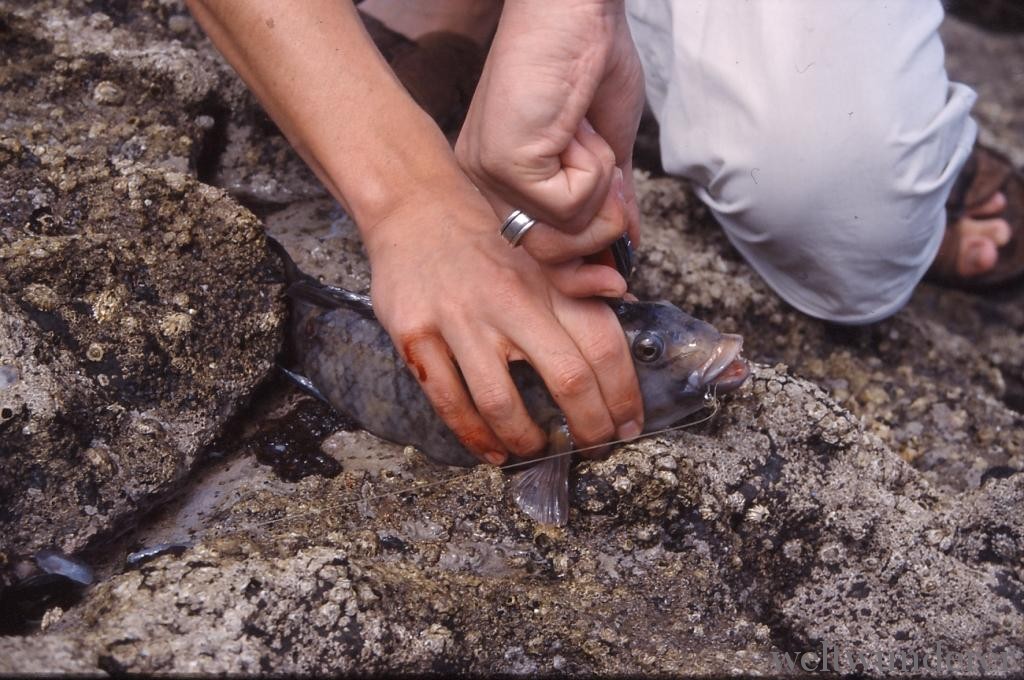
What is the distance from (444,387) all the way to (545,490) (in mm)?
316

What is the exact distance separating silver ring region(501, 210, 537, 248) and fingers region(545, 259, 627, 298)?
16 cm

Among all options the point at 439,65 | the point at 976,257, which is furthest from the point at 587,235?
the point at 976,257

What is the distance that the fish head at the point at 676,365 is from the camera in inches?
83.9

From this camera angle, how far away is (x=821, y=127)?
8.17ft

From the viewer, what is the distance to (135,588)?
5.46 ft

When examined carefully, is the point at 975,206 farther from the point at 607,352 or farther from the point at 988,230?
the point at 607,352

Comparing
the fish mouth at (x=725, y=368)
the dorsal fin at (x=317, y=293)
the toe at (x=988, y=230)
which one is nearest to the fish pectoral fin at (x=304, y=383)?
the dorsal fin at (x=317, y=293)

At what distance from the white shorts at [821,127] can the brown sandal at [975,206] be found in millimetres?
667

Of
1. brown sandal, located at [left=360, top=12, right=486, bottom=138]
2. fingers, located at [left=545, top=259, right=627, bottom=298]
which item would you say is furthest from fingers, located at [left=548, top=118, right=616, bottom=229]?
brown sandal, located at [left=360, top=12, right=486, bottom=138]

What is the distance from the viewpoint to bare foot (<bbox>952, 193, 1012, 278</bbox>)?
3379 mm

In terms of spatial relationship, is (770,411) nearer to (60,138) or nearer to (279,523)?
(279,523)

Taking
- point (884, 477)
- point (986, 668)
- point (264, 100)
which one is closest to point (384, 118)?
point (264, 100)

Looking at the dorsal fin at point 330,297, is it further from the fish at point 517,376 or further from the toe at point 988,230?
the toe at point 988,230

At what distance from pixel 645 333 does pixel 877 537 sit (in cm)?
71
